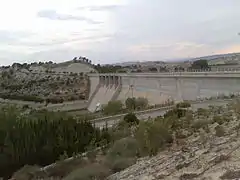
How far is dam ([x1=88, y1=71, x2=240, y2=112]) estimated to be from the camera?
136 feet

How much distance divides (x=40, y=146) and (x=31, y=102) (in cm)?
8569

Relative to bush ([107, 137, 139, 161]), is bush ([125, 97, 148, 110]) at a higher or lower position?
lower

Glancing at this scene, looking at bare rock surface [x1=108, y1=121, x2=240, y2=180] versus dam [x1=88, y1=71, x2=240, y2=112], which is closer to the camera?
bare rock surface [x1=108, y1=121, x2=240, y2=180]

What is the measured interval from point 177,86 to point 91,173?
43.5 metres

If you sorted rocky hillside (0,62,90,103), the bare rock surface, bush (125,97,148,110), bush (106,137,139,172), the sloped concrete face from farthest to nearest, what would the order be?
1. rocky hillside (0,62,90,103)
2. bush (125,97,148,110)
3. the sloped concrete face
4. bush (106,137,139,172)
5. the bare rock surface

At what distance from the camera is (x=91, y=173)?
1072 centimetres

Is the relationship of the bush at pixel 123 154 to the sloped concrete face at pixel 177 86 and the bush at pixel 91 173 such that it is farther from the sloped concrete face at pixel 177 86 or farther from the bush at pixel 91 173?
the sloped concrete face at pixel 177 86

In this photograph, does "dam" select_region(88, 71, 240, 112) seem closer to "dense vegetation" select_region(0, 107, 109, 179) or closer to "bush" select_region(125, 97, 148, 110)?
"bush" select_region(125, 97, 148, 110)

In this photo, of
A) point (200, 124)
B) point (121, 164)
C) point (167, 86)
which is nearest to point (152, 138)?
point (121, 164)

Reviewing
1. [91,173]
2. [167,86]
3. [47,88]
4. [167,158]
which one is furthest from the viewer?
[47,88]

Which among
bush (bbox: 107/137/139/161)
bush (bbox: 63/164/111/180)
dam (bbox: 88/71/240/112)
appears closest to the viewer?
bush (bbox: 63/164/111/180)

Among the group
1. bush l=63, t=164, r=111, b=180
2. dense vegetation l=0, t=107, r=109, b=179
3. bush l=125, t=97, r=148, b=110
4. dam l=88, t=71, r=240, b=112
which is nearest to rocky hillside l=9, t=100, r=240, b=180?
bush l=63, t=164, r=111, b=180

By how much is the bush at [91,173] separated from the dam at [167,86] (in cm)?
2918

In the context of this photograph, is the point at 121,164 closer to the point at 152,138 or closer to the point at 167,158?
the point at 167,158
